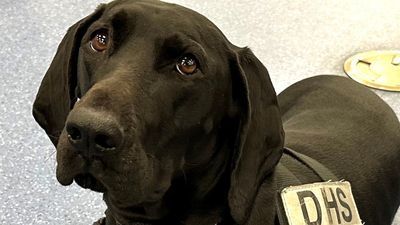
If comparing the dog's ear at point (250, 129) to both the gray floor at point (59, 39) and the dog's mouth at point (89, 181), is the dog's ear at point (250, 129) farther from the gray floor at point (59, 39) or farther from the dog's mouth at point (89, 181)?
the gray floor at point (59, 39)

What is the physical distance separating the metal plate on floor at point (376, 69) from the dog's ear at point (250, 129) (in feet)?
4.70

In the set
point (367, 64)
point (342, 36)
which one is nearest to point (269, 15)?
point (342, 36)

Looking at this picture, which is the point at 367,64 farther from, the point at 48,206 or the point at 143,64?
the point at 143,64

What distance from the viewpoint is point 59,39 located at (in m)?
3.01

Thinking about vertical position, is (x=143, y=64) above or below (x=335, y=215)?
above

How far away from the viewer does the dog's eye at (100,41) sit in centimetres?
133

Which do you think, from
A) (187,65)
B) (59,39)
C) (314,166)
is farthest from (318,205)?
(59,39)

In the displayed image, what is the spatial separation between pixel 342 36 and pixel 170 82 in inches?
78.6

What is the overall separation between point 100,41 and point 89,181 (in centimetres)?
25

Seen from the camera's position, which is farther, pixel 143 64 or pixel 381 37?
pixel 381 37

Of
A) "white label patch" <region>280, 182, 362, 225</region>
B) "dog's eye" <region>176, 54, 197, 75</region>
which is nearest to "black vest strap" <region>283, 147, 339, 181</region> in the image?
"white label patch" <region>280, 182, 362, 225</region>

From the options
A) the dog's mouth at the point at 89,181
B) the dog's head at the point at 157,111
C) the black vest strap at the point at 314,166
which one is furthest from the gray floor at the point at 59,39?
the dog's mouth at the point at 89,181

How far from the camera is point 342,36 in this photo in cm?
317

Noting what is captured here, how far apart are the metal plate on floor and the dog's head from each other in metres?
1.44
